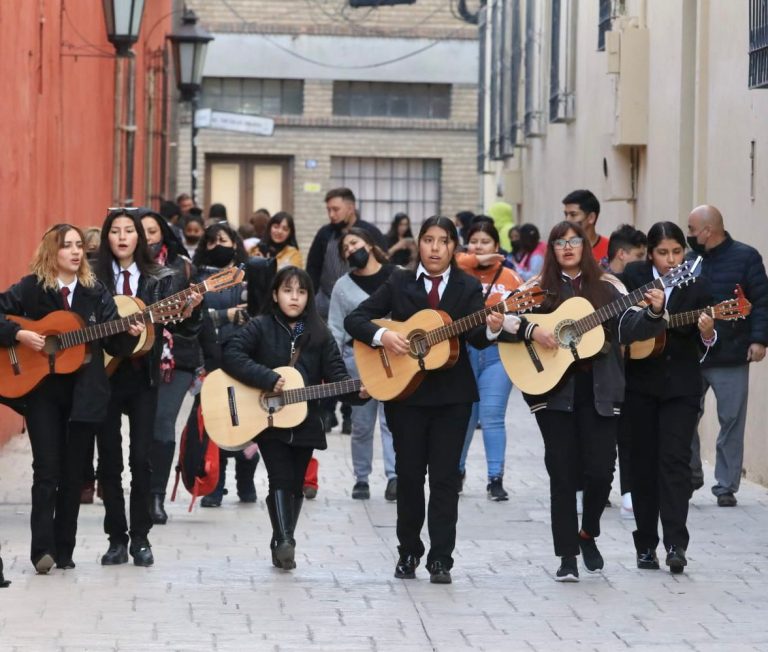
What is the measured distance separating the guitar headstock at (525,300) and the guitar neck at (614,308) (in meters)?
0.21

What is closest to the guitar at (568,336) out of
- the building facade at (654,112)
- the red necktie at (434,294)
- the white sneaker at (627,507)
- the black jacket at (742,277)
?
the red necktie at (434,294)

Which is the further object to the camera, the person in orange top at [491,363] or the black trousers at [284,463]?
the person in orange top at [491,363]

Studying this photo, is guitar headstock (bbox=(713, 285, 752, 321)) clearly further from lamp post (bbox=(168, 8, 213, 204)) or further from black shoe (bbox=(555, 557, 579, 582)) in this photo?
lamp post (bbox=(168, 8, 213, 204))

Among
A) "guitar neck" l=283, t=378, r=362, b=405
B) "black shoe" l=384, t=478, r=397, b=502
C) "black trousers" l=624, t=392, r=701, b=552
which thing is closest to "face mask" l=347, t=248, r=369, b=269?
"black shoe" l=384, t=478, r=397, b=502

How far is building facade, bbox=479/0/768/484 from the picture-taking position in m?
13.2

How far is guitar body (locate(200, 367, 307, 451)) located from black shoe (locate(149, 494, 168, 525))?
1428 millimetres

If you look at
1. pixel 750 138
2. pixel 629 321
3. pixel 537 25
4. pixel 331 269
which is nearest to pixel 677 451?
pixel 629 321

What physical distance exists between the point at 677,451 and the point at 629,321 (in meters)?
0.72

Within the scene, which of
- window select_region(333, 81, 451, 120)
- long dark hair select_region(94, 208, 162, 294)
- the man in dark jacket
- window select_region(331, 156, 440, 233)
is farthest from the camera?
window select_region(331, 156, 440, 233)

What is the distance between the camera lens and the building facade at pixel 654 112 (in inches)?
521

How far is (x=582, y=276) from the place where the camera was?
9.06 m

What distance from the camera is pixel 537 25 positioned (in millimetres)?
24391

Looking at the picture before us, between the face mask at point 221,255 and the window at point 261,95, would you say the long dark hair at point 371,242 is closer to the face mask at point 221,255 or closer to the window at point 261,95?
the face mask at point 221,255

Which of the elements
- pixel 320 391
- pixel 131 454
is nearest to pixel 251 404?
pixel 320 391
